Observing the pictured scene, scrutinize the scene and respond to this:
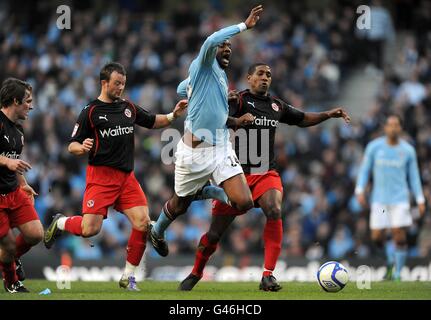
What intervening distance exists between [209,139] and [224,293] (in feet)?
5.74

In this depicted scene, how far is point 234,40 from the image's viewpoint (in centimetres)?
2272

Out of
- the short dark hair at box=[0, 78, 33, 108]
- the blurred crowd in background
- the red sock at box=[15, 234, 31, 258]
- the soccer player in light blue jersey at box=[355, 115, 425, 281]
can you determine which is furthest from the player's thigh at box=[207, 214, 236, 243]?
the blurred crowd in background

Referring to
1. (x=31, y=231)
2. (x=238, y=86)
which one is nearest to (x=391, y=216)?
(x=31, y=231)

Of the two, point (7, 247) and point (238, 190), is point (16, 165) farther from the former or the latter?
point (238, 190)

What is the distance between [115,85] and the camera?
10.7m

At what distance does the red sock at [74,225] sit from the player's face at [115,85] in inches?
56.9

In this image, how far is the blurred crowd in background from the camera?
18516mm

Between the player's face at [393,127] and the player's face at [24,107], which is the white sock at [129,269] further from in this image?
the player's face at [393,127]

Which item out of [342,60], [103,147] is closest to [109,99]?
[103,147]

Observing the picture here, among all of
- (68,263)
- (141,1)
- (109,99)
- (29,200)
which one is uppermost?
(141,1)

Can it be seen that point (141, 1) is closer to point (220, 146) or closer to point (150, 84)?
point (150, 84)

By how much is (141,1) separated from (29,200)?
52.0 feet

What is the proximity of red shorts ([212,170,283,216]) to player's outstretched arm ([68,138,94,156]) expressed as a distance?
69.6 inches

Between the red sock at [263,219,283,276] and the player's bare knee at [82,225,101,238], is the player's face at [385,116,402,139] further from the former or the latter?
the player's bare knee at [82,225,101,238]
